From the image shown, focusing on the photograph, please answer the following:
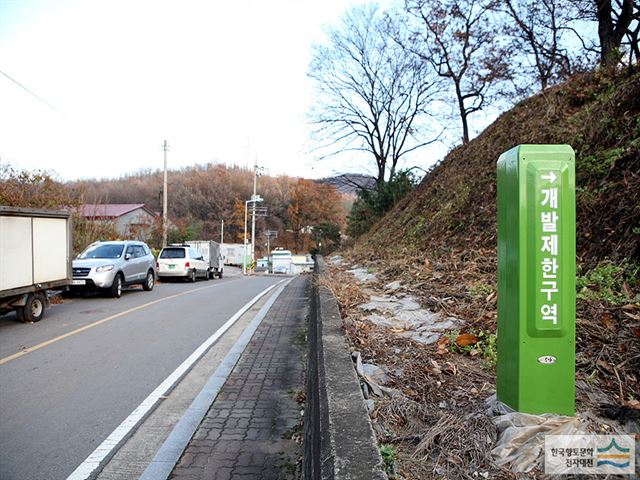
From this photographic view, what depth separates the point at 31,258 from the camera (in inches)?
405

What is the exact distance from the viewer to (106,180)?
3728 inches

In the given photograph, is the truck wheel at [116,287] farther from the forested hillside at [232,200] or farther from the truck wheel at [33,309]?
the forested hillside at [232,200]

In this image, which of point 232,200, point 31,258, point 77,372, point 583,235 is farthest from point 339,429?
point 232,200

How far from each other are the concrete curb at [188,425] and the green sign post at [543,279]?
2.83 meters

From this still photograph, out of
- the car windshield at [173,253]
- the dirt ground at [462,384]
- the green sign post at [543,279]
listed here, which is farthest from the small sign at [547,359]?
the car windshield at [173,253]

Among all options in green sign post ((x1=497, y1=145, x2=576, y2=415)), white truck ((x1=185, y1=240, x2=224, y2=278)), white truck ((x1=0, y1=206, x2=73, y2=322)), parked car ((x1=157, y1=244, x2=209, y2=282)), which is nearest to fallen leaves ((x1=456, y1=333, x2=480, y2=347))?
green sign post ((x1=497, y1=145, x2=576, y2=415))

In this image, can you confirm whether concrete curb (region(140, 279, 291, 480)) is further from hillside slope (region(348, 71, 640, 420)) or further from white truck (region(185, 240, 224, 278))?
white truck (region(185, 240, 224, 278))

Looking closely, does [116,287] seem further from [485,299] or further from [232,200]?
[232,200]

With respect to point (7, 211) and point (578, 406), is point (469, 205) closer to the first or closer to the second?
point (578, 406)

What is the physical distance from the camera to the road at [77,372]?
13.9ft

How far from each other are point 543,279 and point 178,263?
2333 cm

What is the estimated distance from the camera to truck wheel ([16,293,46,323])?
33.1 ft

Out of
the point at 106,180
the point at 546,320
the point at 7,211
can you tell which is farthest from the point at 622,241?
the point at 106,180

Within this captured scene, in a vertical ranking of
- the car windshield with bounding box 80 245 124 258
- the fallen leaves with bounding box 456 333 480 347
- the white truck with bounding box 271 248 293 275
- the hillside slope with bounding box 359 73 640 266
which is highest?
the hillside slope with bounding box 359 73 640 266
